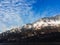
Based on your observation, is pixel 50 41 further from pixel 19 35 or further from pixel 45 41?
pixel 19 35

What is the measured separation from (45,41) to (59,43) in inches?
283

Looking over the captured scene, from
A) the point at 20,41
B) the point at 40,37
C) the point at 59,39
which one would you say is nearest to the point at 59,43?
the point at 59,39

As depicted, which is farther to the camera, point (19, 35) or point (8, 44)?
point (8, 44)

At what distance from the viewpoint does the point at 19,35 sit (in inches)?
1094

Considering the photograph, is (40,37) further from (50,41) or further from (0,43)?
(0,43)

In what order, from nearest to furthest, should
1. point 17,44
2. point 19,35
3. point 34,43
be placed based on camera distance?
point 19,35
point 17,44
point 34,43

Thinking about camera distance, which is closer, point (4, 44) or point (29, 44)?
point (4, 44)

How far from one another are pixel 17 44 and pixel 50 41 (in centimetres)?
740

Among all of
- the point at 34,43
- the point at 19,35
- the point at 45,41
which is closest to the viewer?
the point at 19,35

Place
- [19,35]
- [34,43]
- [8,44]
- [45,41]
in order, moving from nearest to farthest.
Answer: [19,35] → [8,44] → [34,43] → [45,41]

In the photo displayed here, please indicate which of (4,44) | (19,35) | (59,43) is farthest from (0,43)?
(59,43)

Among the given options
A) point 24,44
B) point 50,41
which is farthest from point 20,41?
point 50,41

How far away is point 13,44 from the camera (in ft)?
105

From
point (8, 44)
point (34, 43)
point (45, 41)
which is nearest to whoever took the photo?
point (8, 44)
